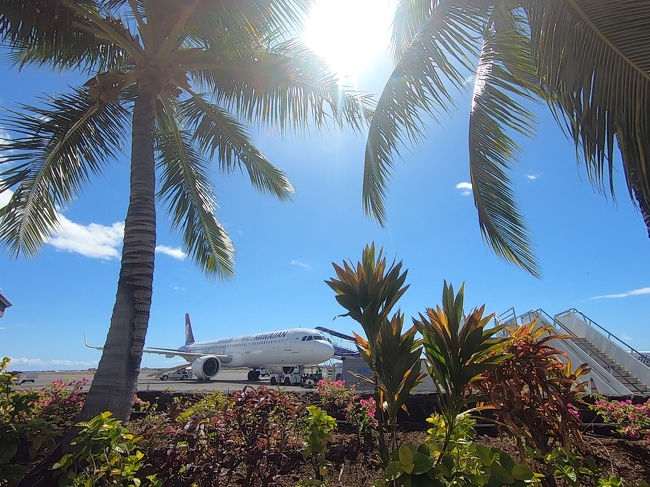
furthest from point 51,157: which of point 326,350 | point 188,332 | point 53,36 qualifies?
point 188,332

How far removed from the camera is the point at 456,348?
1917 millimetres

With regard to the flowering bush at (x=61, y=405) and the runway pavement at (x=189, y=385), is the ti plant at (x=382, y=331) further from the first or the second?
the flowering bush at (x=61, y=405)

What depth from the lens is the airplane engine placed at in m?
22.8

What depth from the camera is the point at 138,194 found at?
4.59 m

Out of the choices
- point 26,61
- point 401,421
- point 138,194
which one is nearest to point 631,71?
point 401,421

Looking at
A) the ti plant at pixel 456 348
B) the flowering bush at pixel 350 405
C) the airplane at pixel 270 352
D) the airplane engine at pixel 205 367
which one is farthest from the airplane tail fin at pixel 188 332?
the ti plant at pixel 456 348

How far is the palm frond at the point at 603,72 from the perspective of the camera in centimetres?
228

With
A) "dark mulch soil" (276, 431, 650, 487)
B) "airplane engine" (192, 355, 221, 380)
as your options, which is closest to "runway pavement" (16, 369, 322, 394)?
"airplane engine" (192, 355, 221, 380)

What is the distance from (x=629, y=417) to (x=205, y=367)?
23226mm

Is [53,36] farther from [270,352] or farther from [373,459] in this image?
[270,352]

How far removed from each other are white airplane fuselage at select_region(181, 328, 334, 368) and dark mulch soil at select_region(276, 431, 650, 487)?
1887 centimetres

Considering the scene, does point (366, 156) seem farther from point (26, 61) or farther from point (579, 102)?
point (26, 61)

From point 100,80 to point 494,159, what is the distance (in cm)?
520

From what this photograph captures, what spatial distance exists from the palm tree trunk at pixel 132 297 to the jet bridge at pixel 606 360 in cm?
733
